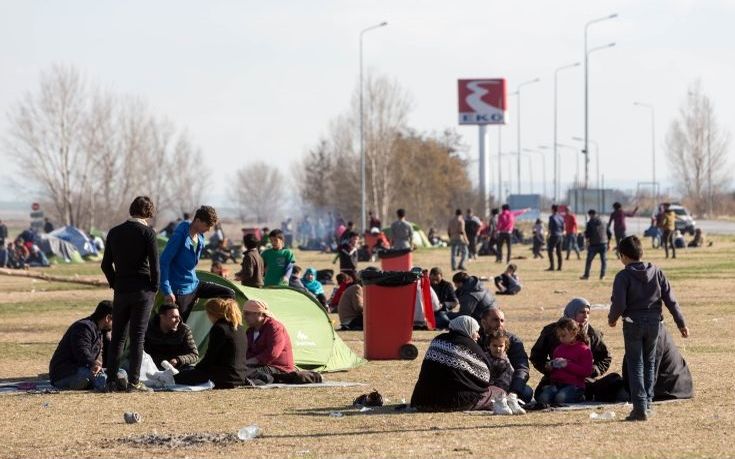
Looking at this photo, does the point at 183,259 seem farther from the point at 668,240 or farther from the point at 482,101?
the point at 482,101

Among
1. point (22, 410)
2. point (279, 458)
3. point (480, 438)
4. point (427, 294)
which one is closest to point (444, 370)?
point (480, 438)

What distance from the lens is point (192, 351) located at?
1630 cm

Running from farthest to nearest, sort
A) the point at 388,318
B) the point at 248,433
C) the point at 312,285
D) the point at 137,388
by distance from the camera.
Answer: the point at 312,285
the point at 388,318
the point at 137,388
the point at 248,433

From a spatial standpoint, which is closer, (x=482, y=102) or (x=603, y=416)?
(x=603, y=416)

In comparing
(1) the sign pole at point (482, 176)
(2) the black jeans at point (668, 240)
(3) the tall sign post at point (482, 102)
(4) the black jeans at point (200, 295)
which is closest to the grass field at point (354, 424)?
(4) the black jeans at point (200, 295)

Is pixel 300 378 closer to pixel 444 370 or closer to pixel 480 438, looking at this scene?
pixel 444 370

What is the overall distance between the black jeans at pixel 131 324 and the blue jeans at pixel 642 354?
16.3 feet

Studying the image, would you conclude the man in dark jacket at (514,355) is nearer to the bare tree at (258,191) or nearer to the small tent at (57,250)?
the small tent at (57,250)

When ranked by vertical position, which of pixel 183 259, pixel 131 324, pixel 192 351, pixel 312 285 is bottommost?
pixel 192 351

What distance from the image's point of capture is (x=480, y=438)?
37.6 feet

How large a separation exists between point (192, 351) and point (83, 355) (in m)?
1.29

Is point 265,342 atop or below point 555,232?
below

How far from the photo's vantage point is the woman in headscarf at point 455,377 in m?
13.1

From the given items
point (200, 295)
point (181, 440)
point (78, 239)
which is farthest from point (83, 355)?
point (78, 239)
